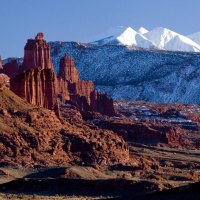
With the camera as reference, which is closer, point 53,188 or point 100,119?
point 53,188

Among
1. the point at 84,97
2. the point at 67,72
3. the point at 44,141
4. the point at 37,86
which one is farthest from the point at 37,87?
the point at 67,72

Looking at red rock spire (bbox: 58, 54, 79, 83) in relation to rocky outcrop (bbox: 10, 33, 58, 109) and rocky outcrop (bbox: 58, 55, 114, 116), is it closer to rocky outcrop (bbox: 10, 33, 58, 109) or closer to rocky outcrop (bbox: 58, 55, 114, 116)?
rocky outcrop (bbox: 58, 55, 114, 116)

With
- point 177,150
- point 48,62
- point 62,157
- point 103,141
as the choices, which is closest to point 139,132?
point 177,150

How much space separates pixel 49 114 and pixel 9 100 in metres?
4.49

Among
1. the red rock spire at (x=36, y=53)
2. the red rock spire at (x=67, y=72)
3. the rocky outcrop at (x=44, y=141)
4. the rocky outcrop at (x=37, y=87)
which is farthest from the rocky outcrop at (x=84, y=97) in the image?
the rocky outcrop at (x=44, y=141)

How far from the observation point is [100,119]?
130250mm

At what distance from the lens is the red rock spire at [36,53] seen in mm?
156125

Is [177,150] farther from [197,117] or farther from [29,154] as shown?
[197,117]

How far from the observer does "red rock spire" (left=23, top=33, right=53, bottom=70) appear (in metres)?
156

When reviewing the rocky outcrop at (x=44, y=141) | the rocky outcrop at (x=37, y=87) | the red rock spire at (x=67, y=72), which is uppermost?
the red rock spire at (x=67, y=72)

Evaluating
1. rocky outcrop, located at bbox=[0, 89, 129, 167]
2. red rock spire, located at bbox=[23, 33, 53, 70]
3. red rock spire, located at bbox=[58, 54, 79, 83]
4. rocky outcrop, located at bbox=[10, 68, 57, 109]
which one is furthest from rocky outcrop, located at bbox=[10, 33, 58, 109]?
red rock spire, located at bbox=[58, 54, 79, 83]

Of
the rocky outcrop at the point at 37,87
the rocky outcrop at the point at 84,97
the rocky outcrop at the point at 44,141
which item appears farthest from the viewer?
the rocky outcrop at the point at 84,97

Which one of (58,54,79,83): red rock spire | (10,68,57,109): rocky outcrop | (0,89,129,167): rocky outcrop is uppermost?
(58,54,79,83): red rock spire

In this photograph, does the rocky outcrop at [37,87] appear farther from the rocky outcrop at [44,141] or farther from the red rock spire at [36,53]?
the red rock spire at [36,53]
